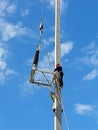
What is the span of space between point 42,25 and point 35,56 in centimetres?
331

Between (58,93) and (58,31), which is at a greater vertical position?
(58,31)

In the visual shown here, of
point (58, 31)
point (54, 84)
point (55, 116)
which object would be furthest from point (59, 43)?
point (55, 116)

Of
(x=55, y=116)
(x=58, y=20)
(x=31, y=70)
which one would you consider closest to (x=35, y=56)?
(x=31, y=70)

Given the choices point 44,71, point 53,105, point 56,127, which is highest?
point 44,71

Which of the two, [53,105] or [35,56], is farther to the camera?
[35,56]

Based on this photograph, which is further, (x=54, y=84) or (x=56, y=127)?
(x=54, y=84)

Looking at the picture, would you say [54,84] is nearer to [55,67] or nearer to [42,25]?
[55,67]

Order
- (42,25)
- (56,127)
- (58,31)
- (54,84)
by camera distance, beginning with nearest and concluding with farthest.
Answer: (56,127), (54,84), (58,31), (42,25)

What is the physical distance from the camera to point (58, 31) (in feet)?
94.3

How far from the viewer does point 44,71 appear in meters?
27.5

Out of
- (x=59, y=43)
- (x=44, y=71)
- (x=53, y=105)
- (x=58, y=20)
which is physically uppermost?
(x=58, y=20)

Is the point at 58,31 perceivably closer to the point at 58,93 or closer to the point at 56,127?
the point at 58,93

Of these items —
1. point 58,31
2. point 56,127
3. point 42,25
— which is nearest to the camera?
point 56,127

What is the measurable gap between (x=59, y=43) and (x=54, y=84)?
2.89 meters
